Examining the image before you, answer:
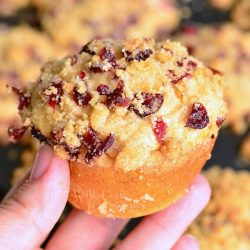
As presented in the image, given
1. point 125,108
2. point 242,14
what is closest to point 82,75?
point 125,108

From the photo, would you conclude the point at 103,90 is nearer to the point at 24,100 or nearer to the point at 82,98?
the point at 82,98

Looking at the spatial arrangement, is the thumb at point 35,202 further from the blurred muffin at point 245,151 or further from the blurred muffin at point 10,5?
the blurred muffin at point 10,5

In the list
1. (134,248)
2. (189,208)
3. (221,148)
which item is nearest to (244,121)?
(221,148)

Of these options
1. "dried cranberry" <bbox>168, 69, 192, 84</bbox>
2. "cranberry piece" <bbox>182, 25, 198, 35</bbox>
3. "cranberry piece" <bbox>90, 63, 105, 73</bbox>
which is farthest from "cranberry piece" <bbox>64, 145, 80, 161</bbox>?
"cranberry piece" <bbox>182, 25, 198, 35</bbox>

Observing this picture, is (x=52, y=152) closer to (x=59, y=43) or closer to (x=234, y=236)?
(x=234, y=236)

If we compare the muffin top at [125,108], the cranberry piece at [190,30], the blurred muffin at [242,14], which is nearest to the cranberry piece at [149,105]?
the muffin top at [125,108]
